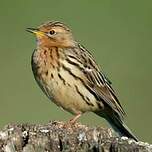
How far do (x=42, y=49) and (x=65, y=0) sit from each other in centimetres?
985

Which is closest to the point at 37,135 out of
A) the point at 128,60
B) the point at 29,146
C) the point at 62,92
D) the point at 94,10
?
the point at 29,146

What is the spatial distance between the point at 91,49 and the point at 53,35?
578 centimetres

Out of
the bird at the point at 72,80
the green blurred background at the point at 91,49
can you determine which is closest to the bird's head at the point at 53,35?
the bird at the point at 72,80

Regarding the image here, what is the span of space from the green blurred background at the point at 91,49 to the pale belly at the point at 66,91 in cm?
165

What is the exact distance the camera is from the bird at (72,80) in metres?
12.1

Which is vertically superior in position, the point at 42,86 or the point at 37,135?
the point at 42,86

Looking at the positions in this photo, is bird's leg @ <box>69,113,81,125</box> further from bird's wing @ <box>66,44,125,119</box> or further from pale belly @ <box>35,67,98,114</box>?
bird's wing @ <box>66,44,125,119</box>

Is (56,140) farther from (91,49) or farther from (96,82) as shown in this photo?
(91,49)

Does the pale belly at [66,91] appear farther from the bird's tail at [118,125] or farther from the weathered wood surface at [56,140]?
the weathered wood surface at [56,140]

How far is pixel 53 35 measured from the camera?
12953 millimetres

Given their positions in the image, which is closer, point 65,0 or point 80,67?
point 80,67

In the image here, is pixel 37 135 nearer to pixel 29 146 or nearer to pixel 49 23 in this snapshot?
pixel 29 146

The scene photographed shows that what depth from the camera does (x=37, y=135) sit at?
9055mm

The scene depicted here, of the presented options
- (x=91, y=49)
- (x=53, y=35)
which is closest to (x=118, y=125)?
(x=53, y=35)
